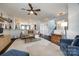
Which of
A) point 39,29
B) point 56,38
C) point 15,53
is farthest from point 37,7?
point 15,53

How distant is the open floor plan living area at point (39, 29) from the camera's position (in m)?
2.81

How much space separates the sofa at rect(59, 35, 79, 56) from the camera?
2781mm

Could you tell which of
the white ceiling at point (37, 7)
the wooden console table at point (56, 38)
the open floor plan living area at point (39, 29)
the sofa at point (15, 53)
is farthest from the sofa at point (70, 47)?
the sofa at point (15, 53)

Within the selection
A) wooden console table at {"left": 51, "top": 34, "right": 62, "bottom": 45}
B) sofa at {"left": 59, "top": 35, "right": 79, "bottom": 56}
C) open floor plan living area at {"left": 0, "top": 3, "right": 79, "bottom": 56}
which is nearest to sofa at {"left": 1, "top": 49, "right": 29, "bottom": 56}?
open floor plan living area at {"left": 0, "top": 3, "right": 79, "bottom": 56}

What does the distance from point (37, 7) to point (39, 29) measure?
0.51 m

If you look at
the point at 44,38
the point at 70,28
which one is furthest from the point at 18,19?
the point at 70,28

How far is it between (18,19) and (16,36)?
40 centimetres

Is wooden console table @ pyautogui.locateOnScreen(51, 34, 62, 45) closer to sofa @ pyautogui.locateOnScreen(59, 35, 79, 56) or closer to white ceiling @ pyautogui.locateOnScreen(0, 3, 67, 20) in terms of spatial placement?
sofa @ pyautogui.locateOnScreen(59, 35, 79, 56)

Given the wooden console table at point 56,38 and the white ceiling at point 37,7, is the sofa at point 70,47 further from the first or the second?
the white ceiling at point 37,7

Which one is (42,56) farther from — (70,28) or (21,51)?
(70,28)

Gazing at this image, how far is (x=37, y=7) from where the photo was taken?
2852mm

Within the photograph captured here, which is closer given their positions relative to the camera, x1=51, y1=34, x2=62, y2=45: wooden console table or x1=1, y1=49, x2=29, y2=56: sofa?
x1=1, y1=49, x2=29, y2=56: sofa

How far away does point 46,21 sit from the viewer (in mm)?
2934

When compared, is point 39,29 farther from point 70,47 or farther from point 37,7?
point 70,47
